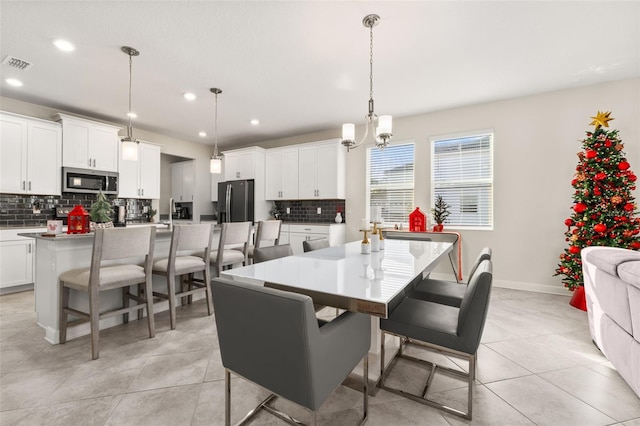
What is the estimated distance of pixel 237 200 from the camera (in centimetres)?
592

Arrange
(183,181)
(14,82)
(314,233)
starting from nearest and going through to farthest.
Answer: (14,82), (314,233), (183,181)

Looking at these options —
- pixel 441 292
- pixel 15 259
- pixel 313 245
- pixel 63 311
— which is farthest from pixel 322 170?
pixel 15 259

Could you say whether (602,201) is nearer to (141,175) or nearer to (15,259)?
(141,175)

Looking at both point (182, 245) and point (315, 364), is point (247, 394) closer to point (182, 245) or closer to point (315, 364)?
point (315, 364)

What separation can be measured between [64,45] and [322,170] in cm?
367

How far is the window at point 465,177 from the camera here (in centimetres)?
421

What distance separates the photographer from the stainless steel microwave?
14.1ft

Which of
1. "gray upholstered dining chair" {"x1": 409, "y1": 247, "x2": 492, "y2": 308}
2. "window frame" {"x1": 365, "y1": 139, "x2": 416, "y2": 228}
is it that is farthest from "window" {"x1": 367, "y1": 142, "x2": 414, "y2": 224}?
"gray upholstered dining chair" {"x1": 409, "y1": 247, "x2": 492, "y2": 308}

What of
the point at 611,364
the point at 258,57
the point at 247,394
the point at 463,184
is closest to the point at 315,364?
the point at 247,394

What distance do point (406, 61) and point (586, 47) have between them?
169 cm

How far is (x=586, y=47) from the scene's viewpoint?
8.96ft

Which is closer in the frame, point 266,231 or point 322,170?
point 266,231

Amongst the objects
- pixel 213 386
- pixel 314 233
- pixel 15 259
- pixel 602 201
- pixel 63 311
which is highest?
pixel 602 201

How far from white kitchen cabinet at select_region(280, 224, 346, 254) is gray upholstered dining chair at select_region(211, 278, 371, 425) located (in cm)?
370
